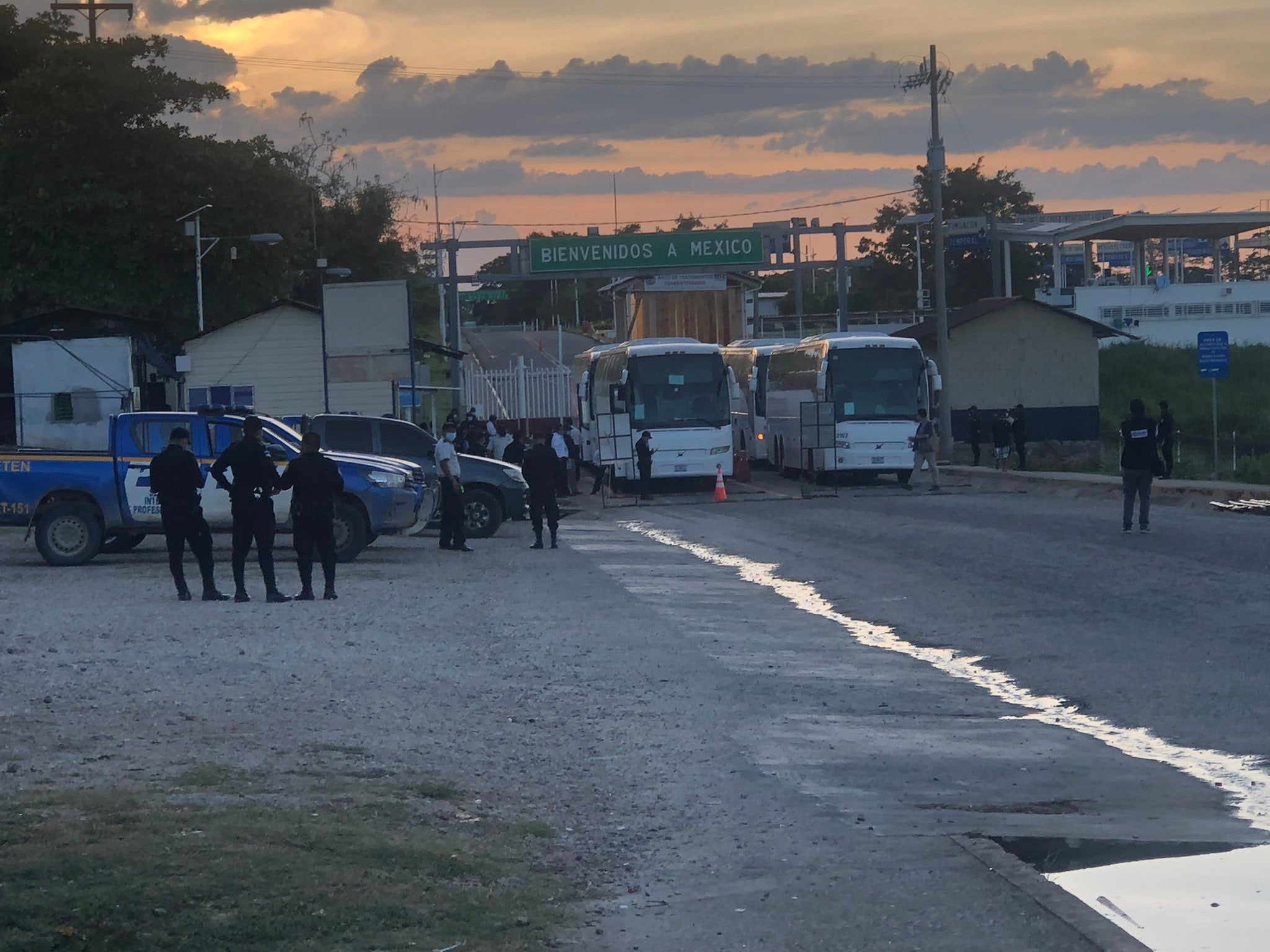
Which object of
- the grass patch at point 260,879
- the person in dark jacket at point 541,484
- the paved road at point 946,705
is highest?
the person in dark jacket at point 541,484

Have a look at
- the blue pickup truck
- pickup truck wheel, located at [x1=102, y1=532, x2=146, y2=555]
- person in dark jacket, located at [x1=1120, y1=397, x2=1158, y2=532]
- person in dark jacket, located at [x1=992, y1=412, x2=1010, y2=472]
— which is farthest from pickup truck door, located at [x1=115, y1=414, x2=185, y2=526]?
person in dark jacket, located at [x1=992, y1=412, x2=1010, y2=472]

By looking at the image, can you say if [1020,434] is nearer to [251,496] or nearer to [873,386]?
[873,386]

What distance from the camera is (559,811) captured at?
25.0 feet

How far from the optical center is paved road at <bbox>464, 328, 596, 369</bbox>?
101438mm

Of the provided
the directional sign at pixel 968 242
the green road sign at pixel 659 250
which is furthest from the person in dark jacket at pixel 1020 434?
the directional sign at pixel 968 242

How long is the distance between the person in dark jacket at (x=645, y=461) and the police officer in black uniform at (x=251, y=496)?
65.5ft

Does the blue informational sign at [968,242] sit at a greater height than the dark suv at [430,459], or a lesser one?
greater

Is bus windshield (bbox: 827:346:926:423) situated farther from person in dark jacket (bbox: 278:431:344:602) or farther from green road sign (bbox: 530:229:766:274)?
green road sign (bbox: 530:229:766:274)

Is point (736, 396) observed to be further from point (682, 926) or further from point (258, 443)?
point (682, 926)

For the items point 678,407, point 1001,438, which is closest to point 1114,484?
point 1001,438

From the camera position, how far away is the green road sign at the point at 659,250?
59969mm

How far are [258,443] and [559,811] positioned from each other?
8976mm

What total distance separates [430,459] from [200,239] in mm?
27928

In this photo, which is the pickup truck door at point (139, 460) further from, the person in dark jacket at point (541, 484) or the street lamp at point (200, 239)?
the street lamp at point (200, 239)
